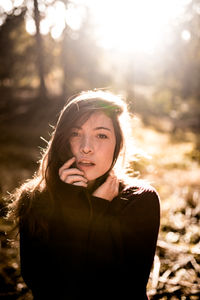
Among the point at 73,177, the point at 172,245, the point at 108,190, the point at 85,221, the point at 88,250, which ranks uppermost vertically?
the point at 73,177

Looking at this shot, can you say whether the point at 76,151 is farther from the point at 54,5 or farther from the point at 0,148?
the point at 54,5

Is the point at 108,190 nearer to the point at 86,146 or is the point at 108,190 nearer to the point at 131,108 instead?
the point at 86,146

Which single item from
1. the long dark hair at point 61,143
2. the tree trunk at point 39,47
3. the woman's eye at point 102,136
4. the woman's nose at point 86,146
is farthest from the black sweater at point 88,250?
the tree trunk at point 39,47

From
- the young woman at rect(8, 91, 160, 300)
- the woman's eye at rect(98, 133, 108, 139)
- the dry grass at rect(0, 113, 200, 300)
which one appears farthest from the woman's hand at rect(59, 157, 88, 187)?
the dry grass at rect(0, 113, 200, 300)

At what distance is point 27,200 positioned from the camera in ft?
7.02

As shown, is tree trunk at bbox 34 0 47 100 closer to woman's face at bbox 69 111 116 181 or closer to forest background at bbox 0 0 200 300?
forest background at bbox 0 0 200 300

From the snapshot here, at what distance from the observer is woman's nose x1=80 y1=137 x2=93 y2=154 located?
6.64 ft

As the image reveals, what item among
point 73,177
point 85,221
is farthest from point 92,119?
point 85,221

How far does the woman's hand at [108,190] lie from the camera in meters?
2.01

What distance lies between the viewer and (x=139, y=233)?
196cm

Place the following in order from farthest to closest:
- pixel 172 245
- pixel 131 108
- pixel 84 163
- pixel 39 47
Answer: pixel 131 108, pixel 39 47, pixel 172 245, pixel 84 163

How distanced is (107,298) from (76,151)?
1.16 meters

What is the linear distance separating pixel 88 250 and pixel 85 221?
0.20 m

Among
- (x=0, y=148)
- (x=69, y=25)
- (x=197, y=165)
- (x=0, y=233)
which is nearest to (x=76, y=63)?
(x=69, y=25)
